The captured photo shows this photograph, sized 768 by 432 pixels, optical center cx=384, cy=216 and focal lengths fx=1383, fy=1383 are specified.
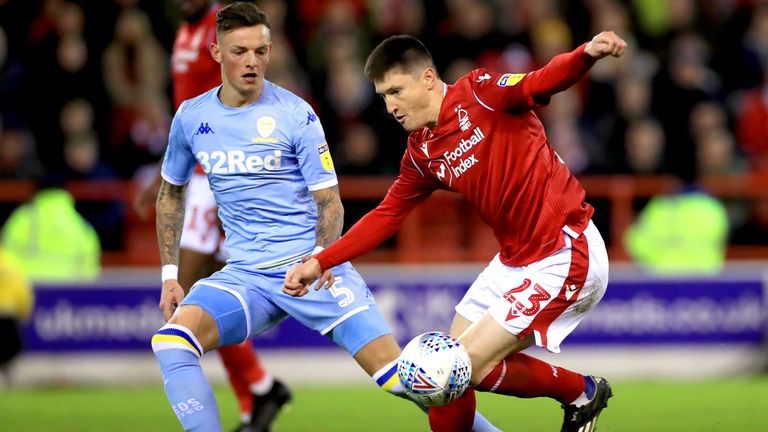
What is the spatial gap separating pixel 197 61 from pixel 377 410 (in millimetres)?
3215

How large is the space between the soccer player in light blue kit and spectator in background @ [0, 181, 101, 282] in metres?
6.04

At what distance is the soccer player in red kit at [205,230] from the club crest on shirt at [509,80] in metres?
2.63

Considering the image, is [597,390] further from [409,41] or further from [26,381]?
[26,381]

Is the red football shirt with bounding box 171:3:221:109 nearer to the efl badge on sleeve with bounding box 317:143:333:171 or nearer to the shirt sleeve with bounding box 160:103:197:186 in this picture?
the shirt sleeve with bounding box 160:103:197:186

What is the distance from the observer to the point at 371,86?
48.8ft

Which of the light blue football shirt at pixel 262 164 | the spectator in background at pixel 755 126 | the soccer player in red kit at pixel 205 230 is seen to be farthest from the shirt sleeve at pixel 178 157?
the spectator in background at pixel 755 126

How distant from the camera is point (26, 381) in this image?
12547 mm

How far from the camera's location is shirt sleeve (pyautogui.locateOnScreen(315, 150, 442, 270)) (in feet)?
22.8

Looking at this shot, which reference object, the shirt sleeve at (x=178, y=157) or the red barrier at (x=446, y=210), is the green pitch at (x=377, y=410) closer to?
the red barrier at (x=446, y=210)

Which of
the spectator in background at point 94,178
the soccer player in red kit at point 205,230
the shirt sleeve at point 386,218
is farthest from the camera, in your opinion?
the spectator in background at point 94,178

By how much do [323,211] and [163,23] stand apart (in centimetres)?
934

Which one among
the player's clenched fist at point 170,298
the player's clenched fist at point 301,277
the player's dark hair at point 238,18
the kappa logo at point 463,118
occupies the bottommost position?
the player's clenched fist at point 170,298

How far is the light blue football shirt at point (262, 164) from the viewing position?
7.13 meters

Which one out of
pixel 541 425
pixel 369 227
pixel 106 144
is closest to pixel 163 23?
pixel 106 144
